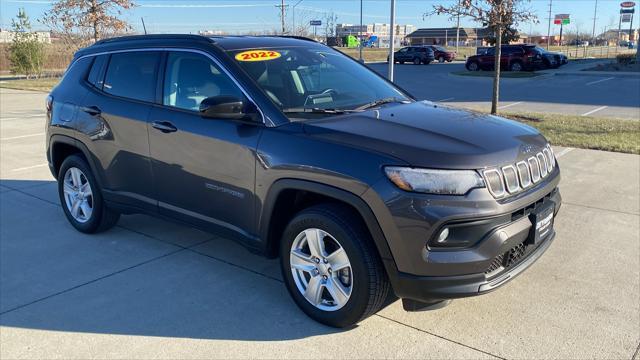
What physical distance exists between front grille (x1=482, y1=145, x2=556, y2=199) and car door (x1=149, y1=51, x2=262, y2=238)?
1517 millimetres

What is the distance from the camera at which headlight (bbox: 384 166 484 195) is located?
2.94 meters

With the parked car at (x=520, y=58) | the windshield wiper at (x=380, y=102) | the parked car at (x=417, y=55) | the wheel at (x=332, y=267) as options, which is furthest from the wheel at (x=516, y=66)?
the wheel at (x=332, y=267)

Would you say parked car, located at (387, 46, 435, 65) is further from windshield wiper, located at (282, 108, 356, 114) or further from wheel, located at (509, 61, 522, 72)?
windshield wiper, located at (282, 108, 356, 114)

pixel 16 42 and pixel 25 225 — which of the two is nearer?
pixel 25 225

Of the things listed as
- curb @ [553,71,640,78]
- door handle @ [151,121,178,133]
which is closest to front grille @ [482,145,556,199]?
door handle @ [151,121,178,133]

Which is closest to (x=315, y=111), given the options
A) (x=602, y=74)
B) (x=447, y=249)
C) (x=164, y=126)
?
(x=164, y=126)

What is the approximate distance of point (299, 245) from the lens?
11.5 ft

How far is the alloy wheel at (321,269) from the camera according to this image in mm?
3320

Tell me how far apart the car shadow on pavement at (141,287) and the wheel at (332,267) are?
0.55ft

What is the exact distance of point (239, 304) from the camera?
3768 millimetres

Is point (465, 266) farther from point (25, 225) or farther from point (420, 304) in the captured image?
point (25, 225)

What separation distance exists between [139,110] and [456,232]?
2.80 m

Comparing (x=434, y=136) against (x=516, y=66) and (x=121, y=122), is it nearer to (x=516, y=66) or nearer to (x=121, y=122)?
(x=121, y=122)

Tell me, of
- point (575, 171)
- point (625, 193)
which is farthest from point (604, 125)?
point (625, 193)
